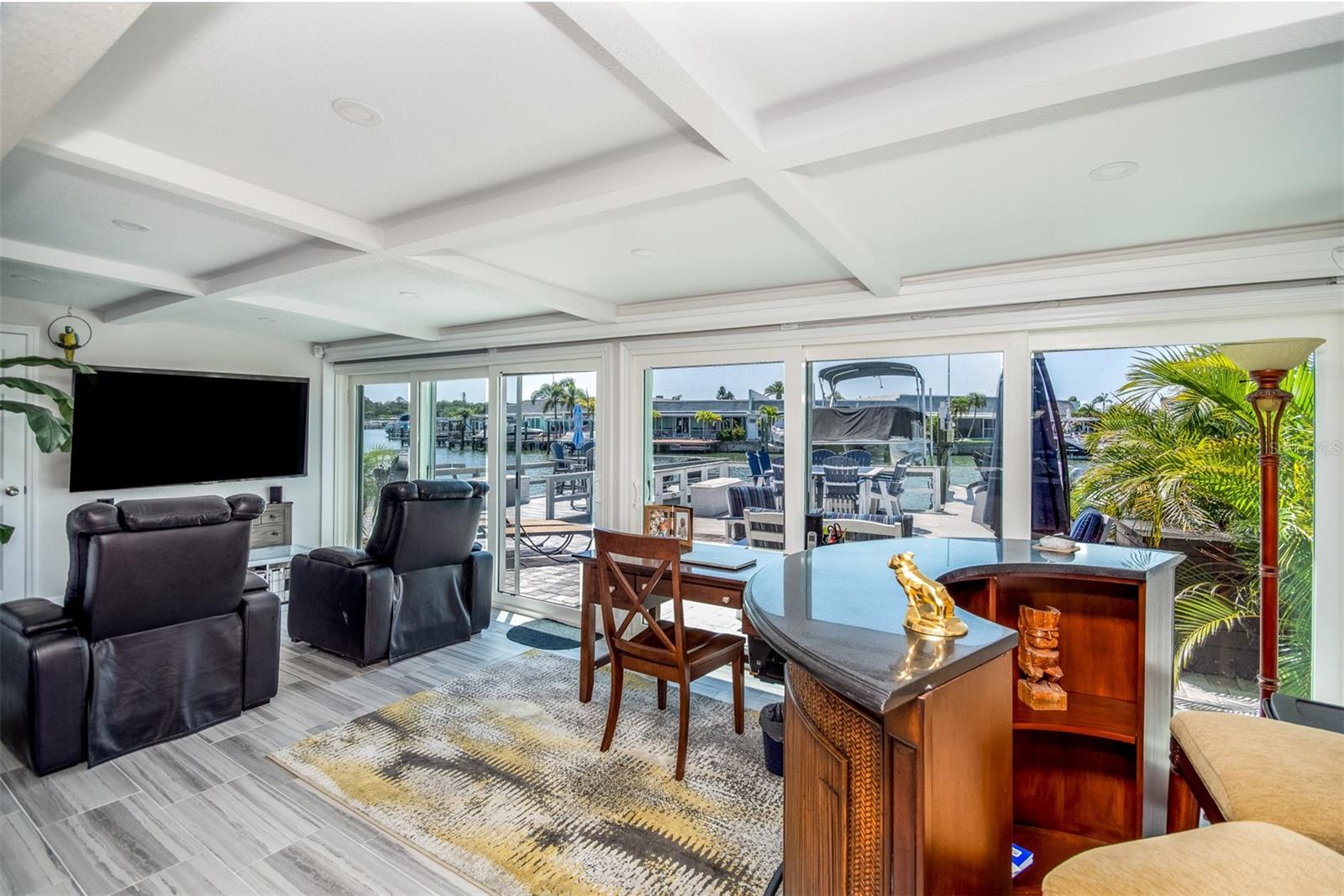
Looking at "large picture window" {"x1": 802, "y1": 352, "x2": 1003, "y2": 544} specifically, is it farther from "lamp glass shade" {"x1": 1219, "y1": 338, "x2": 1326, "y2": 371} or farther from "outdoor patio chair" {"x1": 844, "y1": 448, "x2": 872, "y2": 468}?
"lamp glass shade" {"x1": 1219, "y1": 338, "x2": 1326, "y2": 371}

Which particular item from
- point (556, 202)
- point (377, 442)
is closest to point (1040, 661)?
point (556, 202)

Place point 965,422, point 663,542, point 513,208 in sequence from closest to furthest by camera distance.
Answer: point 513,208 < point 663,542 < point 965,422

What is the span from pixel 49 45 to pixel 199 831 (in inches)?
96.1

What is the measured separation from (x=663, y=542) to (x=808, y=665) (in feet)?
5.10

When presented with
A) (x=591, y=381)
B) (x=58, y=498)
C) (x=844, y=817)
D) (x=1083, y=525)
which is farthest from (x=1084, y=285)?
(x=58, y=498)

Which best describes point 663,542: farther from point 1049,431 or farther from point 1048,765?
point 1049,431

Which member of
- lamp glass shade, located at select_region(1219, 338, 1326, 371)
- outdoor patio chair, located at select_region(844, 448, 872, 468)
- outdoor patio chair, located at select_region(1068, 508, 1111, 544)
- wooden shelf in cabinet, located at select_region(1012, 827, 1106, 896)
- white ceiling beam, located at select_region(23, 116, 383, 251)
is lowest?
wooden shelf in cabinet, located at select_region(1012, 827, 1106, 896)

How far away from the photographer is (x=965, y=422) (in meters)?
3.48

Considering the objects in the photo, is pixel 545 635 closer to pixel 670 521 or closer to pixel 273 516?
pixel 670 521

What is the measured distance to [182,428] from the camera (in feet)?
16.6

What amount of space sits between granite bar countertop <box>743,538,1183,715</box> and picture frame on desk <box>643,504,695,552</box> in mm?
1440

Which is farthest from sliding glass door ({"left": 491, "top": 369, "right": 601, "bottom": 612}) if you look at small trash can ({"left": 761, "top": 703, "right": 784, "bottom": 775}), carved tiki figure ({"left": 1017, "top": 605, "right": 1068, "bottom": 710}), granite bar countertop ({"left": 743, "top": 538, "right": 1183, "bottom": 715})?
A: carved tiki figure ({"left": 1017, "top": 605, "right": 1068, "bottom": 710})

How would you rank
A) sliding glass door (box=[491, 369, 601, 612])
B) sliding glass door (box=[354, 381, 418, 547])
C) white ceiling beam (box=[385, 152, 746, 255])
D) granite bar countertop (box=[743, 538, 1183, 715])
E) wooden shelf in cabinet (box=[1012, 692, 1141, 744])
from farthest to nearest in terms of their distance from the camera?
sliding glass door (box=[354, 381, 418, 547]) → sliding glass door (box=[491, 369, 601, 612]) → white ceiling beam (box=[385, 152, 746, 255]) → wooden shelf in cabinet (box=[1012, 692, 1141, 744]) → granite bar countertop (box=[743, 538, 1183, 715])

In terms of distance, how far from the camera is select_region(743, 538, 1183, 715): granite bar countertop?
3.61ft
